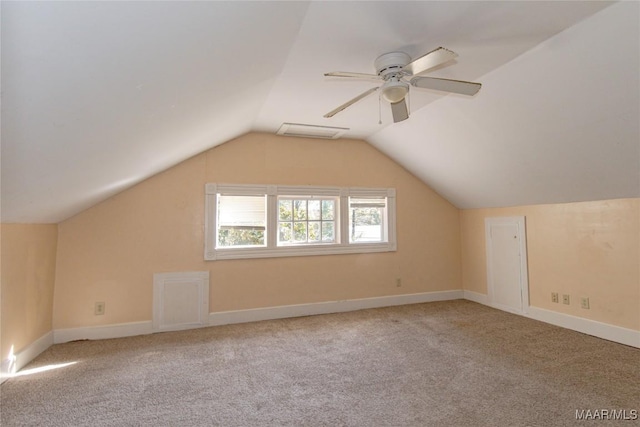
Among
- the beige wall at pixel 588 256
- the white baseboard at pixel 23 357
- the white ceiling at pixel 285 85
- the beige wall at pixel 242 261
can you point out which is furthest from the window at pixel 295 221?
the beige wall at pixel 588 256

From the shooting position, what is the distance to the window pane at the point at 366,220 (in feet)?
15.5

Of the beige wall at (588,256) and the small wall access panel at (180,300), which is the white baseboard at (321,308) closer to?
the small wall access panel at (180,300)

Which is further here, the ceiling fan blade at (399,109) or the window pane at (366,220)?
the window pane at (366,220)

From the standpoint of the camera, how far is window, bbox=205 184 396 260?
160 inches

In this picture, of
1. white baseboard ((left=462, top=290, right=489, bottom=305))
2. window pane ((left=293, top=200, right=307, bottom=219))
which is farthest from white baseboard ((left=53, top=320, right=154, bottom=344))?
white baseboard ((left=462, top=290, right=489, bottom=305))

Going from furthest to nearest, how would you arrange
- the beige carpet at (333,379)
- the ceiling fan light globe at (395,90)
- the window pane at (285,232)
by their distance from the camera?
the window pane at (285,232), the ceiling fan light globe at (395,90), the beige carpet at (333,379)

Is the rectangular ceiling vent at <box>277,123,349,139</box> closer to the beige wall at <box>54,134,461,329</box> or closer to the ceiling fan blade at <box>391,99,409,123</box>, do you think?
the beige wall at <box>54,134,461,329</box>

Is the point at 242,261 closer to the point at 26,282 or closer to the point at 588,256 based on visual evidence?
the point at 26,282

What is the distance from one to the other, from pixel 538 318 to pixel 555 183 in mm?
1696

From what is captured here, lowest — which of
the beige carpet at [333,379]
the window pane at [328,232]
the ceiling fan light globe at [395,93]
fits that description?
the beige carpet at [333,379]

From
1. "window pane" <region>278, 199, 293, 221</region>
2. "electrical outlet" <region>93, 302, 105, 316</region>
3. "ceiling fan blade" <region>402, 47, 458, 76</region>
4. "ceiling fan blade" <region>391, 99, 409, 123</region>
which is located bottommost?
"electrical outlet" <region>93, 302, 105, 316</region>

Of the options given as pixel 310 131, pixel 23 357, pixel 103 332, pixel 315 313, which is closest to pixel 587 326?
pixel 315 313

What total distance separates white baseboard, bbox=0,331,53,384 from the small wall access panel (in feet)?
3.14

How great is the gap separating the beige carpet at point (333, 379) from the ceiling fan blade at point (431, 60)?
7.17 ft
